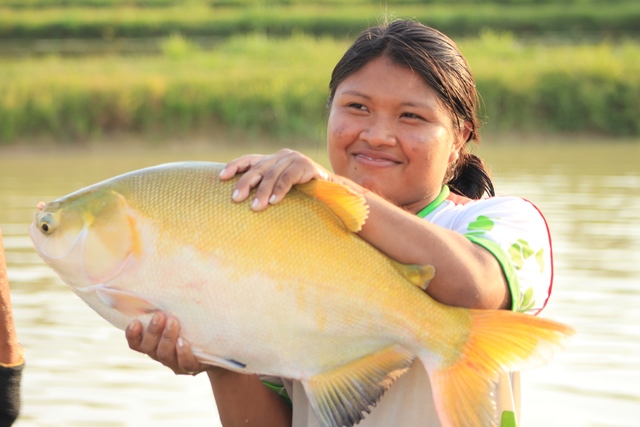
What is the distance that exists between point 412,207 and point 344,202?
512mm

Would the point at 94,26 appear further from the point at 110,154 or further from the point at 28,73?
the point at 110,154

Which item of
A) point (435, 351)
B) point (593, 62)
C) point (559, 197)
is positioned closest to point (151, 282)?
point (435, 351)

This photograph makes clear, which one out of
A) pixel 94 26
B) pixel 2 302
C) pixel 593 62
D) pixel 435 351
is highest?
pixel 435 351

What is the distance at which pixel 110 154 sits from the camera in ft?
46.8

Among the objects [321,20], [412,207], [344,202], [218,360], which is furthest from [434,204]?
[321,20]

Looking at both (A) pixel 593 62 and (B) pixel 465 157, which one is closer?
(B) pixel 465 157

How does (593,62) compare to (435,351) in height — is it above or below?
below

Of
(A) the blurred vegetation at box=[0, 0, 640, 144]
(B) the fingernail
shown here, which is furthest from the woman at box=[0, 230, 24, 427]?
(A) the blurred vegetation at box=[0, 0, 640, 144]

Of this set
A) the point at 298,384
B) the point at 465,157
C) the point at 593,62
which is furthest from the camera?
the point at 593,62

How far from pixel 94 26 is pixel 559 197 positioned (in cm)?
1786

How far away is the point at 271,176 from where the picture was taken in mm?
2133

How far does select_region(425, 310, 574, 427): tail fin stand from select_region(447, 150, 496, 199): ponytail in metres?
0.85

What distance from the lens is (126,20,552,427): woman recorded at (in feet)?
7.16

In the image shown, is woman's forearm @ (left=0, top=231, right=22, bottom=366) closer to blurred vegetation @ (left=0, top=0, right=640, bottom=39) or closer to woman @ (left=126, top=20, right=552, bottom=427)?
woman @ (left=126, top=20, right=552, bottom=427)
